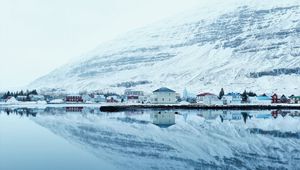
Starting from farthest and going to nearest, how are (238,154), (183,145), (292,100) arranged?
(292,100), (183,145), (238,154)

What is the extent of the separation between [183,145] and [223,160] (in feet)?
19.9

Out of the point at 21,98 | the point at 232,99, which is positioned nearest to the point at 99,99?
the point at 21,98

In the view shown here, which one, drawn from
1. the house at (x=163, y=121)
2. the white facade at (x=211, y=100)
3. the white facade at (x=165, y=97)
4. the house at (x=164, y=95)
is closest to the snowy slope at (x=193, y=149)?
the house at (x=163, y=121)

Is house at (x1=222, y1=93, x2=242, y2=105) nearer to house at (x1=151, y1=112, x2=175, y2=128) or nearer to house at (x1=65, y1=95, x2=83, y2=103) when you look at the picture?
house at (x1=151, y1=112, x2=175, y2=128)

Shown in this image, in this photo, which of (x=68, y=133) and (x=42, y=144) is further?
(x=68, y=133)

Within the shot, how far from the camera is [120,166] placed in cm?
1947

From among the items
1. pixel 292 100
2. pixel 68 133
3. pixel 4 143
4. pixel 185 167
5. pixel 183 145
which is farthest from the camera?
pixel 292 100

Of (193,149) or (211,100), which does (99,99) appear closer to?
(211,100)

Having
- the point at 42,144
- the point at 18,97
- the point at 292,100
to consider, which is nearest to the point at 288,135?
the point at 42,144

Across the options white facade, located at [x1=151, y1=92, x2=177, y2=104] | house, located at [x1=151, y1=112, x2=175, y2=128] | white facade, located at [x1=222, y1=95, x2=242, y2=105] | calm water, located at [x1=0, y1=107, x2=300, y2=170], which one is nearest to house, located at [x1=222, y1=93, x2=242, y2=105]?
white facade, located at [x1=222, y1=95, x2=242, y2=105]

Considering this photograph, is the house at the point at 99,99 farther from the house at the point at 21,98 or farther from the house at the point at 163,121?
the house at the point at 163,121

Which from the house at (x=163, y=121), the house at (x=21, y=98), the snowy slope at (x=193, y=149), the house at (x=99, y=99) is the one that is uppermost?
the house at (x=21, y=98)

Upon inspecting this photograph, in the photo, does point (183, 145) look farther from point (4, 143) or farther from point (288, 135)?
point (4, 143)

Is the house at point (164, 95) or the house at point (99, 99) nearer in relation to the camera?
the house at point (164, 95)
